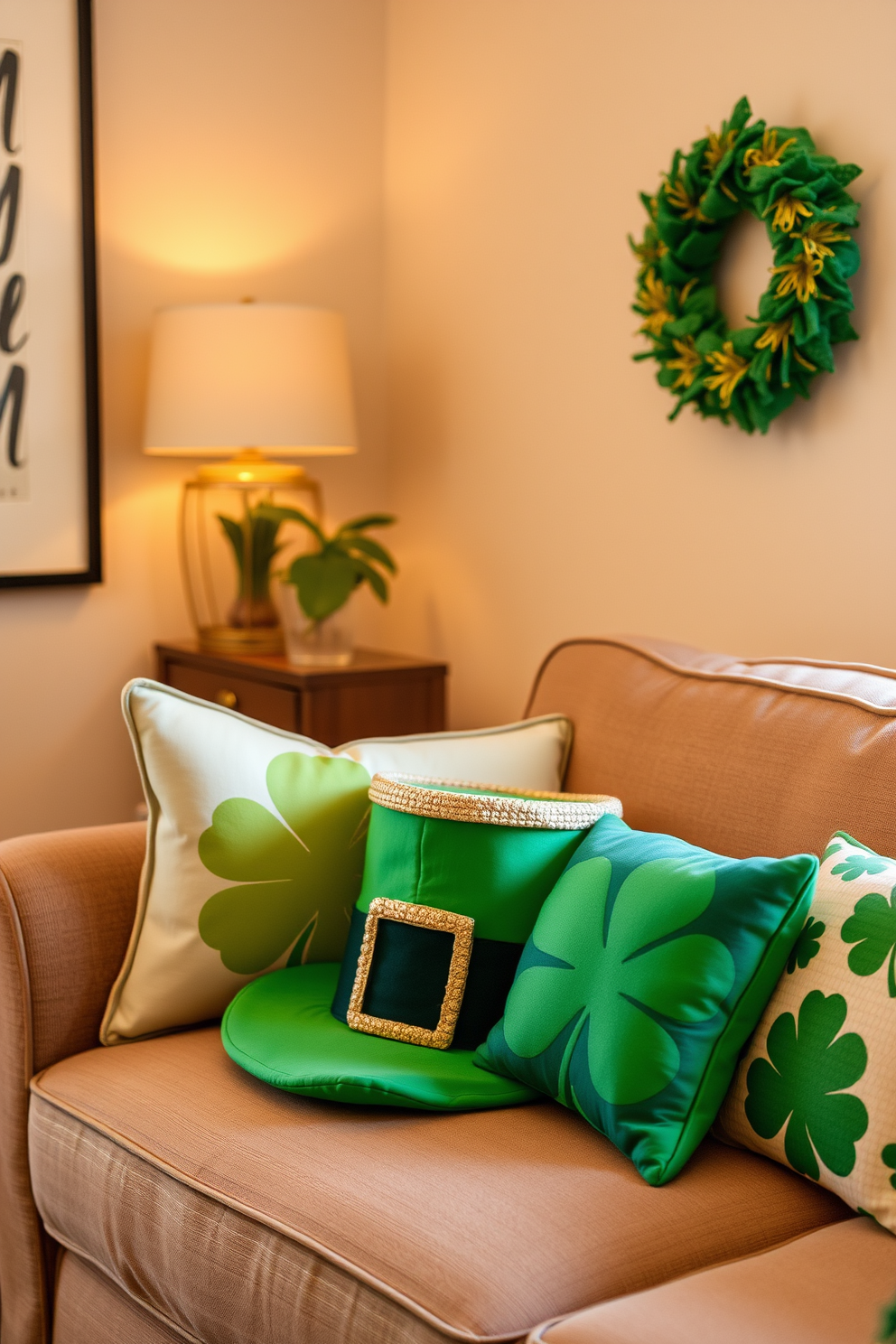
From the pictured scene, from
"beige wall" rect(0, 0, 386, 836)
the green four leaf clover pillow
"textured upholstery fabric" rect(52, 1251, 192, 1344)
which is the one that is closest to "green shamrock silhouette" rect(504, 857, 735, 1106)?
the green four leaf clover pillow

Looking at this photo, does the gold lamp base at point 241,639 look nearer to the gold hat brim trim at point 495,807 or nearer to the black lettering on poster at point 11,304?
the black lettering on poster at point 11,304

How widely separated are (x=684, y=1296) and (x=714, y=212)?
1.48 metres

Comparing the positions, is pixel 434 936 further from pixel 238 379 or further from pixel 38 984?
pixel 238 379

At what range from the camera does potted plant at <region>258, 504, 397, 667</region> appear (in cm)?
226

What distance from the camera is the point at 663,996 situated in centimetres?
115

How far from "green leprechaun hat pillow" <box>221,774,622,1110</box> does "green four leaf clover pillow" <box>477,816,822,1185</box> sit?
0.10m

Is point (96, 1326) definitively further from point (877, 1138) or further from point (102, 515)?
point (102, 515)

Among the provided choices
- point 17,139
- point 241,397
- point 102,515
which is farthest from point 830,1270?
point 17,139

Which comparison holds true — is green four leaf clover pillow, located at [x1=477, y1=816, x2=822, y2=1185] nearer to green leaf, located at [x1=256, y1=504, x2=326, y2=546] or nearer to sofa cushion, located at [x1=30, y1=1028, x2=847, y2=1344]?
sofa cushion, located at [x1=30, y1=1028, x2=847, y2=1344]

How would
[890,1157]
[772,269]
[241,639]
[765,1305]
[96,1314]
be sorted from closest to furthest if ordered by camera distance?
[765,1305], [890,1157], [96,1314], [772,269], [241,639]

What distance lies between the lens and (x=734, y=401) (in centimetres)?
188

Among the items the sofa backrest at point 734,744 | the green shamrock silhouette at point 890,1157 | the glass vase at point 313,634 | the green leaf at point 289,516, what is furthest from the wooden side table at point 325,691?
the green shamrock silhouette at point 890,1157

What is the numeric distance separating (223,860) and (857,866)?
69cm

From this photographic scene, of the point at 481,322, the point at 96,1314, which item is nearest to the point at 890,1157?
the point at 96,1314
